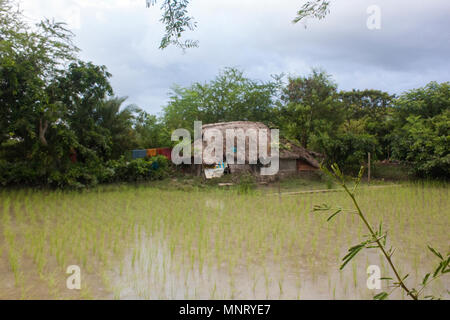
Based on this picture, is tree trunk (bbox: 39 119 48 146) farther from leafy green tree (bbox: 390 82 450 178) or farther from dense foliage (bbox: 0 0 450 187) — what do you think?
leafy green tree (bbox: 390 82 450 178)

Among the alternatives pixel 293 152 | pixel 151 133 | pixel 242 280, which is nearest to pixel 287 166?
pixel 293 152

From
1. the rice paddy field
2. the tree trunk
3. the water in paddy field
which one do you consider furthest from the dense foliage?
the water in paddy field

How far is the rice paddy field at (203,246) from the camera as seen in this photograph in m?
2.90

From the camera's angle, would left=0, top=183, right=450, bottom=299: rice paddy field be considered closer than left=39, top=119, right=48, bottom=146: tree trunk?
Yes

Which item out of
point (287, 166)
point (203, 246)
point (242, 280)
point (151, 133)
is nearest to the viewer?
point (242, 280)

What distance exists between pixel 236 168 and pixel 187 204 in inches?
159

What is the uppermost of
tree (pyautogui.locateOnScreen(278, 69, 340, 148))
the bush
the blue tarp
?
tree (pyautogui.locateOnScreen(278, 69, 340, 148))

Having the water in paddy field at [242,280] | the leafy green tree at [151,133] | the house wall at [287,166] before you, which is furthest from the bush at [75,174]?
the water in paddy field at [242,280]

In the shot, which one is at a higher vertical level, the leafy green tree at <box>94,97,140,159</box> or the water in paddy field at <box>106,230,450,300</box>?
the leafy green tree at <box>94,97,140,159</box>

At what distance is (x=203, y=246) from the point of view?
4.15 metres

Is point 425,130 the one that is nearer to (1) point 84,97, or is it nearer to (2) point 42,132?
(1) point 84,97

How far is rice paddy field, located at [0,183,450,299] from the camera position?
2.90 m

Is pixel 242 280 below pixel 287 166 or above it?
below

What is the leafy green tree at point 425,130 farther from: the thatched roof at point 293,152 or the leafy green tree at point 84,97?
the leafy green tree at point 84,97
